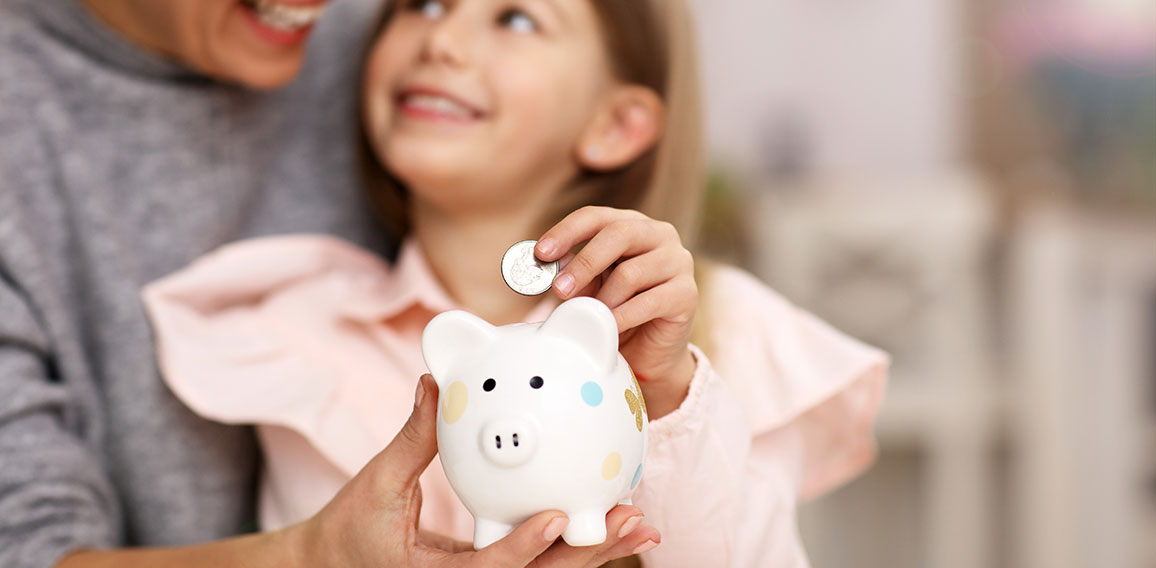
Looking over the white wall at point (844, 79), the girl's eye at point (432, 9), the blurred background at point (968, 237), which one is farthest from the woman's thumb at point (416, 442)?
the white wall at point (844, 79)

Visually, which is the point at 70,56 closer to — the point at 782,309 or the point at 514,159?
the point at 514,159

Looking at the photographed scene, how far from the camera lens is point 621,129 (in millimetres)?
1010

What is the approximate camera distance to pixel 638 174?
0.99m

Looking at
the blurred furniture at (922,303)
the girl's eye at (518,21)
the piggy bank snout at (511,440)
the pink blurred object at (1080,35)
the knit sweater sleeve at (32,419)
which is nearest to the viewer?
the piggy bank snout at (511,440)

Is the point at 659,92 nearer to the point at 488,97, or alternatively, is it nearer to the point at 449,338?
the point at 488,97

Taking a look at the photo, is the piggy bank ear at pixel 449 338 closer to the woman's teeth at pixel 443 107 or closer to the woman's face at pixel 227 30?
the woman's teeth at pixel 443 107

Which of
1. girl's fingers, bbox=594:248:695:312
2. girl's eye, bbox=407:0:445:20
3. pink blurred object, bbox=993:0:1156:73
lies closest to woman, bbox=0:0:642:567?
girl's eye, bbox=407:0:445:20

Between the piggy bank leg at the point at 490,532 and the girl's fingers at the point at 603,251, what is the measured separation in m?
0.13

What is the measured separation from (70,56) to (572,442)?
2.46 feet

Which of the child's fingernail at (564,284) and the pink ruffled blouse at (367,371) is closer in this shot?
the child's fingernail at (564,284)

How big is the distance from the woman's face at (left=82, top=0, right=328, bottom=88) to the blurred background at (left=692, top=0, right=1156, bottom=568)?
3.06ft

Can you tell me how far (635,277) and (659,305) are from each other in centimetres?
2

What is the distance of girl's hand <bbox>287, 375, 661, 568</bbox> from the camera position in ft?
1.82

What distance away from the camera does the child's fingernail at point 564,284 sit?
580mm
